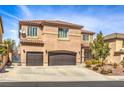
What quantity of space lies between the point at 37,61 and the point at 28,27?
5.74 meters

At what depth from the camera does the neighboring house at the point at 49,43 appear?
1449 inches

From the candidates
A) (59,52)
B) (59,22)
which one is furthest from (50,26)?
(59,52)

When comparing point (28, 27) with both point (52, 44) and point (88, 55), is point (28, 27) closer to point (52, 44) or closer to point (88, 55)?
point (52, 44)

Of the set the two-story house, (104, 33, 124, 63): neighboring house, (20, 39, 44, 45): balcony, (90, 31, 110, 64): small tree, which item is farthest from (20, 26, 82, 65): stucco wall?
(104, 33, 124, 63): neighboring house

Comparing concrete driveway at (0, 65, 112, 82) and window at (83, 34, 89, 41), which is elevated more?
window at (83, 34, 89, 41)

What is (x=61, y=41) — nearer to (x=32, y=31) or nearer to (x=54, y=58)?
(x=54, y=58)

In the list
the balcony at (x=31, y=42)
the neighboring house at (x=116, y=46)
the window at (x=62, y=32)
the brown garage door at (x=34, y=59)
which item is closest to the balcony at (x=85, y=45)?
the window at (x=62, y=32)

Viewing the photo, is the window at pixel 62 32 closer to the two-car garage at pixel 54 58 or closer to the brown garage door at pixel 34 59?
the two-car garage at pixel 54 58

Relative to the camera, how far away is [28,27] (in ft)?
124

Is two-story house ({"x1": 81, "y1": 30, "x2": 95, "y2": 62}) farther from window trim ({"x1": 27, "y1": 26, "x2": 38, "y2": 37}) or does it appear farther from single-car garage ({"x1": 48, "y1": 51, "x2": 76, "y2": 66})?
window trim ({"x1": 27, "y1": 26, "x2": 38, "y2": 37})

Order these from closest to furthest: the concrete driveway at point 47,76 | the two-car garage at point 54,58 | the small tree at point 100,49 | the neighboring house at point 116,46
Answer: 1. the concrete driveway at point 47,76
2. the small tree at point 100,49
3. the two-car garage at point 54,58
4. the neighboring house at point 116,46

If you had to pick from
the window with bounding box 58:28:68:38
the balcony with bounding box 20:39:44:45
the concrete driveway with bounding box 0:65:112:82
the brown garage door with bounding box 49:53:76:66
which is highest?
the window with bounding box 58:28:68:38

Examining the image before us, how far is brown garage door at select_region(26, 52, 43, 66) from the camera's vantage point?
3675 cm

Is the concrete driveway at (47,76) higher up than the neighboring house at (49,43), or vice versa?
the neighboring house at (49,43)
